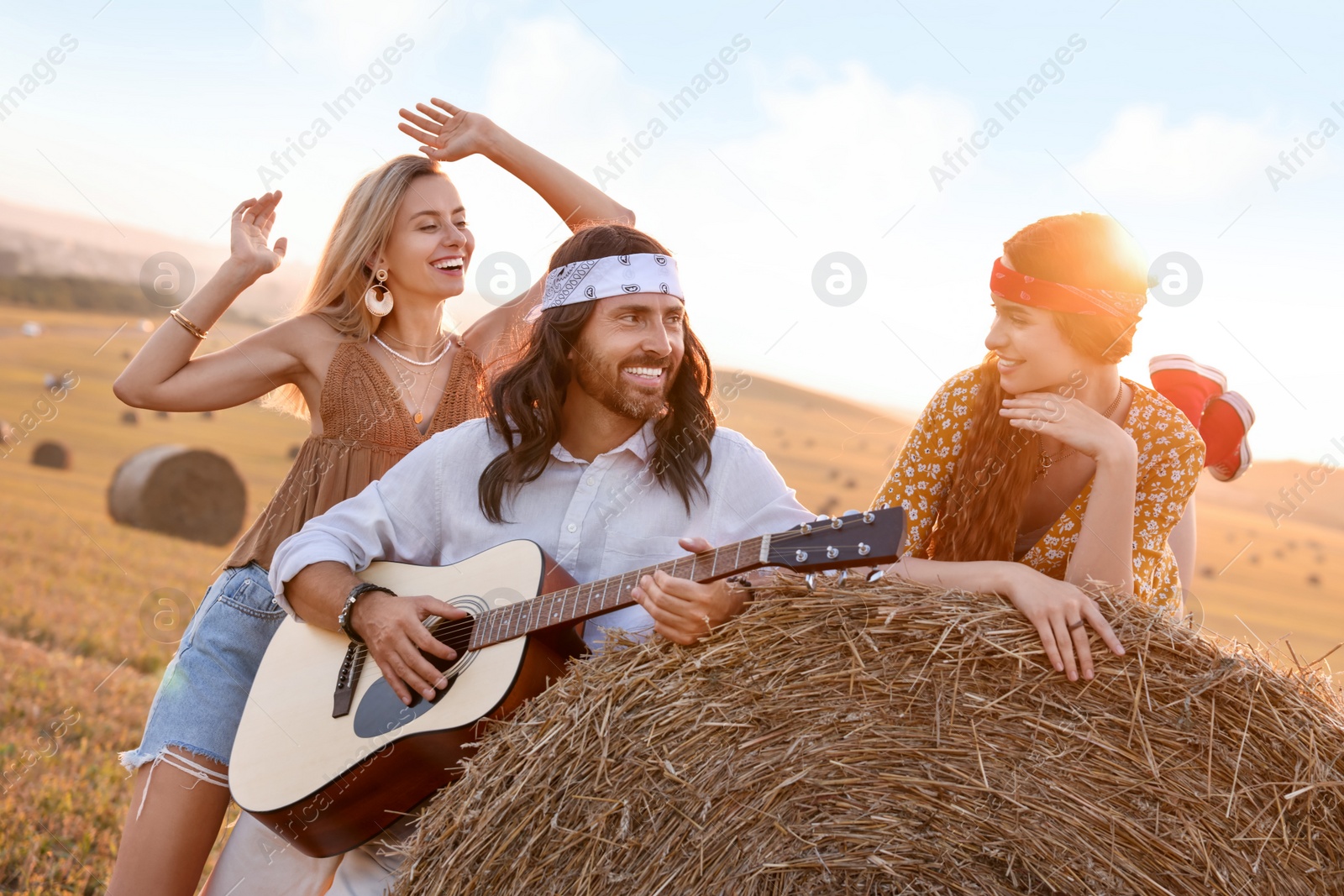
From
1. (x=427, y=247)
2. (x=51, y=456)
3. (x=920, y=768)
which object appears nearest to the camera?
(x=920, y=768)

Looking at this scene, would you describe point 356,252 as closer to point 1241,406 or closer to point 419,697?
point 419,697

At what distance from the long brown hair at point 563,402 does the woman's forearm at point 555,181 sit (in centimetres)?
48

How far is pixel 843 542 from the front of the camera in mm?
2330

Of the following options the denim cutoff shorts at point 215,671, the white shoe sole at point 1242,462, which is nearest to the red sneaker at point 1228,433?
the white shoe sole at point 1242,462

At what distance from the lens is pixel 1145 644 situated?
2.26 meters

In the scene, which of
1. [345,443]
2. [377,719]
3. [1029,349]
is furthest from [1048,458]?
[345,443]

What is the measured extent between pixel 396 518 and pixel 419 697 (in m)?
0.74

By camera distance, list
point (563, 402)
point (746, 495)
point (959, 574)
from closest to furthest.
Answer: point (959, 574) < point (746, 495) < point (563, 402)

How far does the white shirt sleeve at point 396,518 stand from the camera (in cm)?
335

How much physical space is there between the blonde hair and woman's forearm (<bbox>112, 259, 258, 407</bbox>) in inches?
10.4

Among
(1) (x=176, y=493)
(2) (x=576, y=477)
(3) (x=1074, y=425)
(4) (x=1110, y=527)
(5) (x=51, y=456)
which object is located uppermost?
(3) (x=1074, y=425)

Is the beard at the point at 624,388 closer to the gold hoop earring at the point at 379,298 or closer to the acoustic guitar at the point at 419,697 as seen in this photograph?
the acoustic guitar at the point at 419,697

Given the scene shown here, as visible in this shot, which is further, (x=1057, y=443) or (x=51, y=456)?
(x=51, y=456)

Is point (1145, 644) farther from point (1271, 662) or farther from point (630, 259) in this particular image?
point (630, 259)
